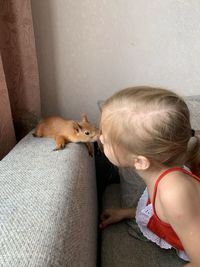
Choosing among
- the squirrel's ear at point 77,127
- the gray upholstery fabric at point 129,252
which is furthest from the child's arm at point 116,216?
the squirrel's ear at point 77,127

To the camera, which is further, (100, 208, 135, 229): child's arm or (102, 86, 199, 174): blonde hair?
(100, 208, 135, 229): child's arm

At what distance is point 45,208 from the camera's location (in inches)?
26.1

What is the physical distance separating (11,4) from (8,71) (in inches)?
9.6

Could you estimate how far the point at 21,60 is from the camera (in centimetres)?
116

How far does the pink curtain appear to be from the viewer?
3.52 feet

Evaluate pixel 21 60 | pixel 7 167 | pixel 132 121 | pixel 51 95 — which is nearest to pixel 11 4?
pixel 21 60

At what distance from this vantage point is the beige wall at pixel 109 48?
125 centimetres

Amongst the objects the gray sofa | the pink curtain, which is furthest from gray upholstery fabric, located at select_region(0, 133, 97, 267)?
the pink curtain

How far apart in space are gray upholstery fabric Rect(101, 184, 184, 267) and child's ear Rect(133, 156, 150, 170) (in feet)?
1.07

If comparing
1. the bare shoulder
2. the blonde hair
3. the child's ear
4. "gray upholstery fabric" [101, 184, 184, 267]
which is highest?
the blonde hair

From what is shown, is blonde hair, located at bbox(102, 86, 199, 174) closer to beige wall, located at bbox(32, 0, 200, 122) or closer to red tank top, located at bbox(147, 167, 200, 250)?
red tank top, located at bbox(147, 167, 200, 250)

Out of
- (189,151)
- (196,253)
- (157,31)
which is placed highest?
(157,31)

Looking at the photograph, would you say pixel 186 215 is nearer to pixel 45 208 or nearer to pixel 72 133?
pixel 45 208

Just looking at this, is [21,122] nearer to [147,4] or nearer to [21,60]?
[21,60]
